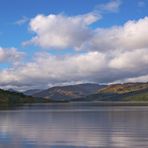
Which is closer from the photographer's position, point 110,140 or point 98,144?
point 98,144

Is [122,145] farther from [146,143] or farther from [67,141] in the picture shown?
[67,141]

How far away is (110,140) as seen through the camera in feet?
193

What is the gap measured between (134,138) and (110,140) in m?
4.25

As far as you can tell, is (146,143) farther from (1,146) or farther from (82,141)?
(1,146)

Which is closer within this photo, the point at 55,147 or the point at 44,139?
the point at 55,147

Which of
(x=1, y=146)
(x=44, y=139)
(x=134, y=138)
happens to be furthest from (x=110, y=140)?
(x=1, y=146)

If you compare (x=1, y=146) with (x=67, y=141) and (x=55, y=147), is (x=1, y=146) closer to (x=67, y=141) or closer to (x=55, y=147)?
(x=55, y=147)

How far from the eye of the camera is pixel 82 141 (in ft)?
190

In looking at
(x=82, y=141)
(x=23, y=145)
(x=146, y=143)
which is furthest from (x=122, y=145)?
(x=23, y=145)

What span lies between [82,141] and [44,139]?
6.46 meters

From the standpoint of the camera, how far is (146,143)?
53062 mm

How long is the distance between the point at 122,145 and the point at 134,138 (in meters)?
8.96

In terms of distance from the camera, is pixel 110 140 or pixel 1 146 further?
pixel 110 140

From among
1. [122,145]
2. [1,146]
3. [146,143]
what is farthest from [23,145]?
[146,143]
